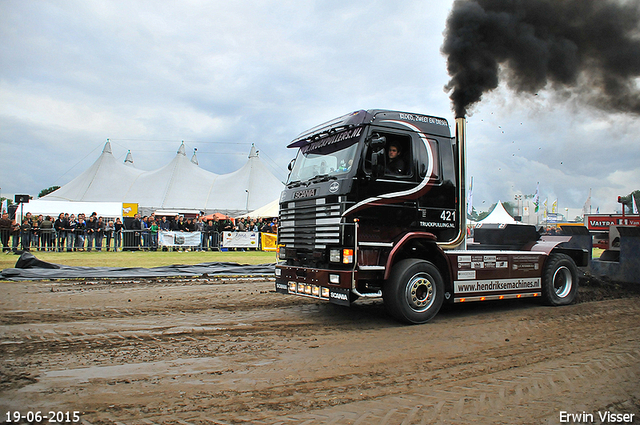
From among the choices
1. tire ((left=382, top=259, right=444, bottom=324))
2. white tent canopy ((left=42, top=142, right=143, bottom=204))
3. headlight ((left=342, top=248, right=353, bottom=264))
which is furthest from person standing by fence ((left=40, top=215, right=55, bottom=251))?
white tent canopy ((left=42, top=142, right=143, bottom=204))

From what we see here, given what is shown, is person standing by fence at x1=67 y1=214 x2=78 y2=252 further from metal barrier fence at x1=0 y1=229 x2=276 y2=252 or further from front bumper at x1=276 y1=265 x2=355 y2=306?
front bumper at x1=276 y1=265 x2=355 y2=306

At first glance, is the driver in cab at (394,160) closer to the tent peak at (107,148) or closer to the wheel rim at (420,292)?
the wheel rim at (420,292)

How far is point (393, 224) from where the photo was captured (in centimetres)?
638

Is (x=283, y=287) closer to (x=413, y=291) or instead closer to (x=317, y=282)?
(x=317, y=282)

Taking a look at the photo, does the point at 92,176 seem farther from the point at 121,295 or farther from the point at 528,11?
the point at 528,11

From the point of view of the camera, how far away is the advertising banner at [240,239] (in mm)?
22589

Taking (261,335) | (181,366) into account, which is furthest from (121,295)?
(181,366)

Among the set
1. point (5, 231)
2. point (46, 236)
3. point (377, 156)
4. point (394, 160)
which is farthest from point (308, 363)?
point (5, 231)

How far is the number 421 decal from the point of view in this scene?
22.9ft

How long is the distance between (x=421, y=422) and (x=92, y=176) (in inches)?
1734

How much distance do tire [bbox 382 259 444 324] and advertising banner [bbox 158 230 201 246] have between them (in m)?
17.1

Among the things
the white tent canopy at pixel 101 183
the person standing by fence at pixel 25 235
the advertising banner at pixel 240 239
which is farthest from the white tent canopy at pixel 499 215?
the white tent canopy at pixel 101 183

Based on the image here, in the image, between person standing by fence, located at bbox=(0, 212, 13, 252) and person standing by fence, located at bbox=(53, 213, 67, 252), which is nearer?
person standing by fence, located at bbox=(0, 212, 13, 252)

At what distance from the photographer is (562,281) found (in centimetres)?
835
